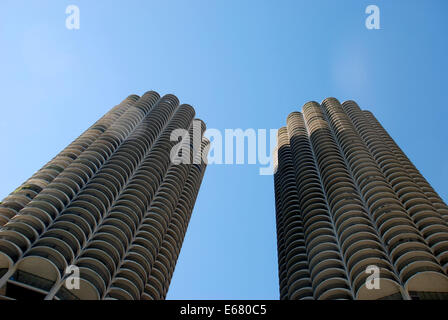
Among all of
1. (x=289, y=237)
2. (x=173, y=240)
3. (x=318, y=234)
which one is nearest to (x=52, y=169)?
(x=173, y=240)

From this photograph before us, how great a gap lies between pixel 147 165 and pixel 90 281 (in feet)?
93.5

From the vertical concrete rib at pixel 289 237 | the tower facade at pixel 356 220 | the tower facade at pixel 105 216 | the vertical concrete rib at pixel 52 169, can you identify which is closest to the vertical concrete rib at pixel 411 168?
the tower facade at pixel 356 220

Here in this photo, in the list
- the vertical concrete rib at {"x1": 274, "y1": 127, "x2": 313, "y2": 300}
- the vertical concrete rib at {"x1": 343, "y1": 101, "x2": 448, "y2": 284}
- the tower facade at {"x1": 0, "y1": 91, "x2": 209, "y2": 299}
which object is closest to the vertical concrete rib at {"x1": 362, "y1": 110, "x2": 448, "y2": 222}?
the vertical concrete rib at {"x1": 343, "y1": 101, "x2": 448, "y2": 284}

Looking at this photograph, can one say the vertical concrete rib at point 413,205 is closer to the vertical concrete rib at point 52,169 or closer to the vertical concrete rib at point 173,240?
the vertical concrete rib at point 173,240

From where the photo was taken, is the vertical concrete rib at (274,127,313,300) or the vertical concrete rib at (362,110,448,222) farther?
the vertical concrete rib at (362,110,448,222)

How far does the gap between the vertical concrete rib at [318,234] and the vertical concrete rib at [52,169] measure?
34585 millimetres

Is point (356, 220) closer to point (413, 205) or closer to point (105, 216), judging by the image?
point (413, 205)

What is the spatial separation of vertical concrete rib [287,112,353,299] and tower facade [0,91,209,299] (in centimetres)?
1962

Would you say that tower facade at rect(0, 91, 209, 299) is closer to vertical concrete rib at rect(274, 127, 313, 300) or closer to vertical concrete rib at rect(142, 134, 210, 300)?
vertical concrete rib at rect(142, 134, 210, 300)

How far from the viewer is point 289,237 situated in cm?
6556

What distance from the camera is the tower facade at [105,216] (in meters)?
47.1

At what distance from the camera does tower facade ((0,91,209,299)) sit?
47094 mm

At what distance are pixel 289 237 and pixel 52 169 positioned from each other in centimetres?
3481
